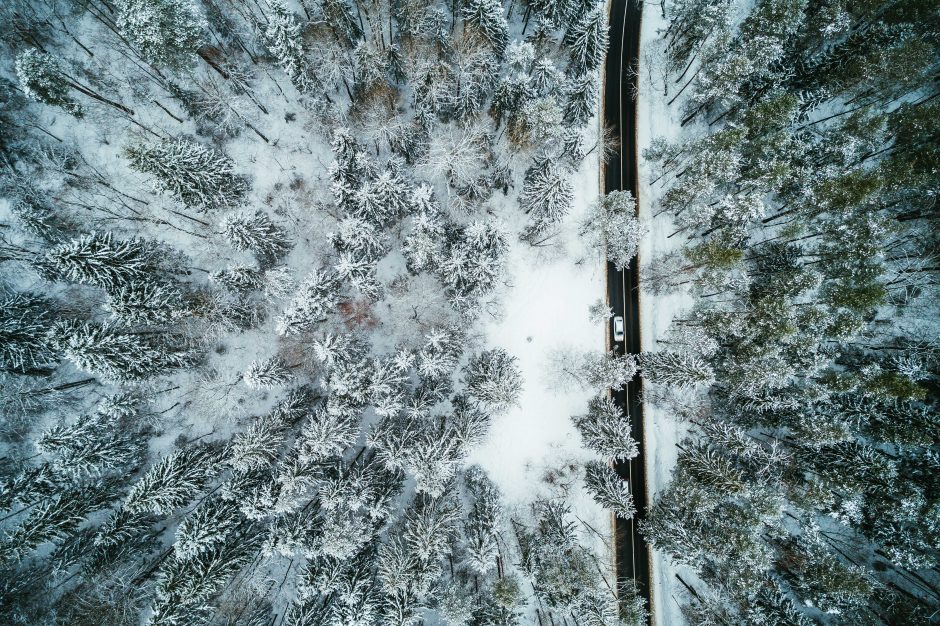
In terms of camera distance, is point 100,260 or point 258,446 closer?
point 100,260

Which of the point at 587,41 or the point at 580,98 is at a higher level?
the point at 587,41

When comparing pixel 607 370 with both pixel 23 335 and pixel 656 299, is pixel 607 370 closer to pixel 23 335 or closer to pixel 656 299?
pixel 656 299

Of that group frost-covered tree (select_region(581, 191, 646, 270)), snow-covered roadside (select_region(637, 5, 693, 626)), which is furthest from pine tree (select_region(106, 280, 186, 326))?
snow-covered roadside (select_region(637, 5, 693, 626))

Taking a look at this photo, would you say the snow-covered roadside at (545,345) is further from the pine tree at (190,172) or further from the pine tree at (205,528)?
the pine tree at (190,172)

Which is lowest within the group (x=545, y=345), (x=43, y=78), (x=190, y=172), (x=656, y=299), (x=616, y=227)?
(x=545, y=345)

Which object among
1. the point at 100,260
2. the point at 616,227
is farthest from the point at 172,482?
the point at 616,227

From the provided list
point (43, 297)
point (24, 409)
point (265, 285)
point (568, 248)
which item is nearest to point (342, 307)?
point (265, 285)

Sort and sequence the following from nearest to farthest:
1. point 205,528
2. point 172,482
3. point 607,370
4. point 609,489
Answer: point 205,528 → point 172,482 → point 609,489 → point 607,370

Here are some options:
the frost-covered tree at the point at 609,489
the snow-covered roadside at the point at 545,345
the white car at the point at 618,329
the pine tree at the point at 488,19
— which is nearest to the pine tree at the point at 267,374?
the snow-covered roadside at the point at 545,345
